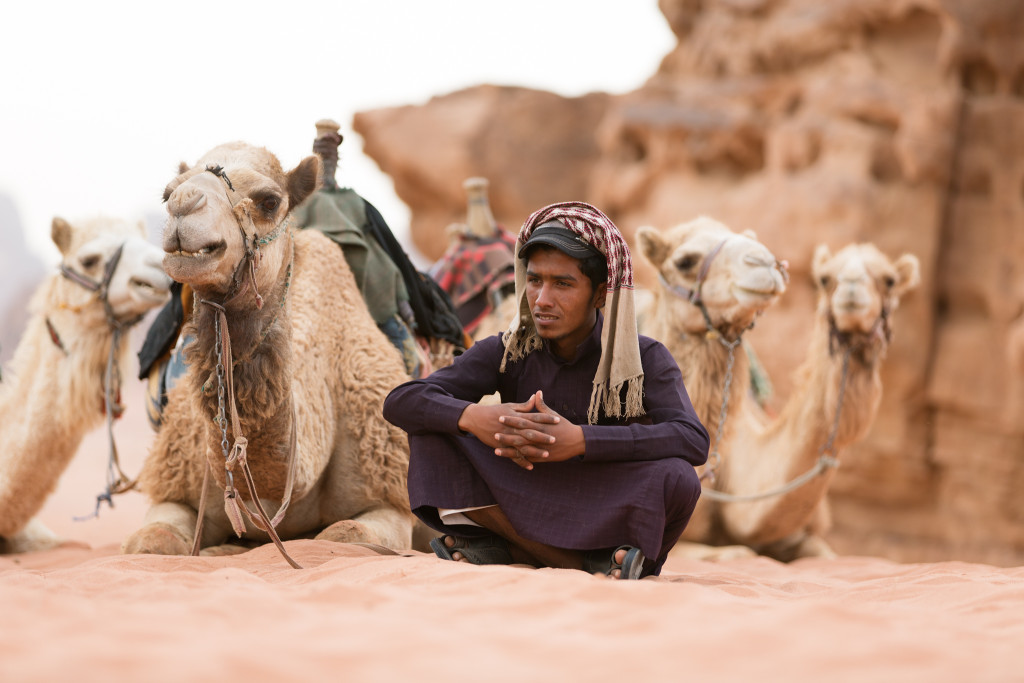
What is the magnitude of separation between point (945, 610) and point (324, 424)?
95.8 inches

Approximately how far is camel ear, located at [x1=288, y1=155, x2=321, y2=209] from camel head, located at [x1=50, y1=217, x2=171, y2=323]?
66.3 inches

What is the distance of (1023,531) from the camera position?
36.4 ft

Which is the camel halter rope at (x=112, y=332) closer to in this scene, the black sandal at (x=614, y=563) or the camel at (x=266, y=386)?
the camel at (x=266, y=386)

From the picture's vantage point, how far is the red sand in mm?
1945

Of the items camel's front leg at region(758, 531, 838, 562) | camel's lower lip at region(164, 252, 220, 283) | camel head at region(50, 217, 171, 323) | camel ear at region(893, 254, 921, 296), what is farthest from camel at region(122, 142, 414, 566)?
camel ear at region(893, 254, 921, 296)

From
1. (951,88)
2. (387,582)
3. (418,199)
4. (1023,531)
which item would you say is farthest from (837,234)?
(387,582)

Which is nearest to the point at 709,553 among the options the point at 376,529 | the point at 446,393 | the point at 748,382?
the point at 748,382

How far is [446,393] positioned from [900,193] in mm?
9196

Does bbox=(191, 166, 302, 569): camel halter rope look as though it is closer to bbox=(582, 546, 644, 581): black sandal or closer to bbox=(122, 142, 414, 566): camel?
bbox=(122, 142, 414, 566): camel

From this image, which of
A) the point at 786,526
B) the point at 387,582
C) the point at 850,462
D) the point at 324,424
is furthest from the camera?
the point at 850,462

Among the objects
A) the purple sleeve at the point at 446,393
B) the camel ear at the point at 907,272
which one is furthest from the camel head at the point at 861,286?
the purple sleeve at the point at 446,393

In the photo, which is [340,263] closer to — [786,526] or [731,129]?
[786,526]

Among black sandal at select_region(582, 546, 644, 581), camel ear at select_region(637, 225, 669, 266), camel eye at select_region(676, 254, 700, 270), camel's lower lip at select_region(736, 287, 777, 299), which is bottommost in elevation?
black sandal at select_region(582, 546, 644, 581)

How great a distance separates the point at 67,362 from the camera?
5223mm
